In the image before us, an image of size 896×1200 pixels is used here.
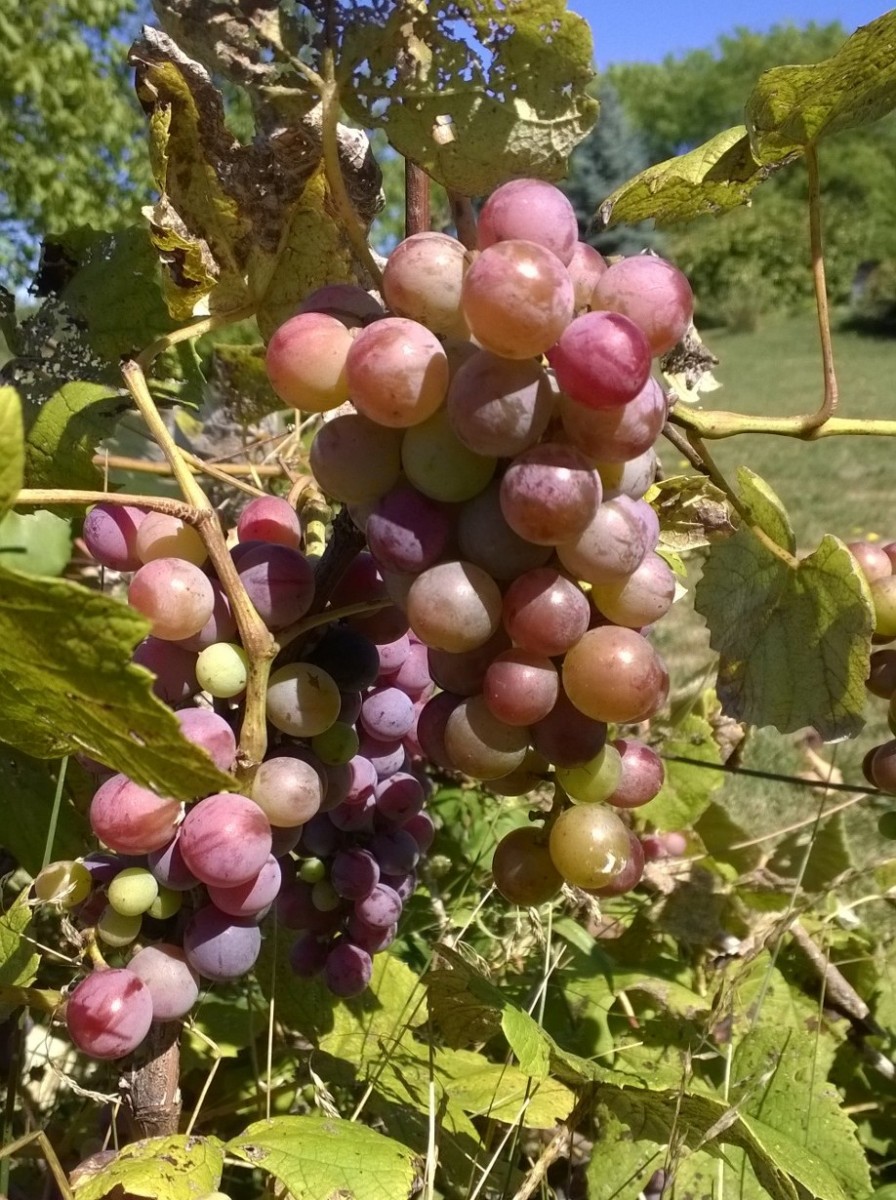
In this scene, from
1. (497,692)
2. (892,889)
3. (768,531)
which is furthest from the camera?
(892,889)

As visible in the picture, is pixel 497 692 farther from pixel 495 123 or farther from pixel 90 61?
pixel 90 61

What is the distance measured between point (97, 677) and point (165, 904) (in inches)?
8.3

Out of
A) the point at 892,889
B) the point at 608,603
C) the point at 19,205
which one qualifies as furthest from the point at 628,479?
the point at 19,205

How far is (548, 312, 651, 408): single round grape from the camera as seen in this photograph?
0.40m

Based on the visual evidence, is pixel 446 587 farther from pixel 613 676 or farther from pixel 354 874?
pixel 354 874

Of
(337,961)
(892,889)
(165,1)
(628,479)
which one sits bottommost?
(892,889)

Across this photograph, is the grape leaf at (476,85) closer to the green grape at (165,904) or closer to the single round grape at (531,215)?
the single round grape at (531,215)

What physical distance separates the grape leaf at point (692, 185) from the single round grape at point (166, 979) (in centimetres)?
47

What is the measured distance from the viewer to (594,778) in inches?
20.5

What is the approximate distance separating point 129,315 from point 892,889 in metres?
0.87

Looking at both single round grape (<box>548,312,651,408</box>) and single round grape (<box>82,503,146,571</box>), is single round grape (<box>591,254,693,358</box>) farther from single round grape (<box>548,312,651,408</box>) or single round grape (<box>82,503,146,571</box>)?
single round grape (<box>82,503,146,571</box>)

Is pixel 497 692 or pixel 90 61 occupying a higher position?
pixel 90 61

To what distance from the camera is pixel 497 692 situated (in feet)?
1.53

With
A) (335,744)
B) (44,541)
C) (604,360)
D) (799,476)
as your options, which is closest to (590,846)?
(335,744)
